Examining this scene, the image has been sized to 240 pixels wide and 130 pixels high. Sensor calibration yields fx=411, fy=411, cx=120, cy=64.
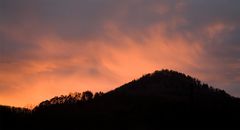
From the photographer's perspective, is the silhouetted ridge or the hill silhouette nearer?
the hill silhouette

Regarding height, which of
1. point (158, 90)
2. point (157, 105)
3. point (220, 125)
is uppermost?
point (158, 90)

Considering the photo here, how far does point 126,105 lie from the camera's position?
11912cm

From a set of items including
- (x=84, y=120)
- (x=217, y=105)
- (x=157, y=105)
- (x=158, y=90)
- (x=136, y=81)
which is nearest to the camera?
(x=84, y=120)

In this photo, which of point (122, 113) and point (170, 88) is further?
point (170, 88)

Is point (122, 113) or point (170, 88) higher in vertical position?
point (170, 88)

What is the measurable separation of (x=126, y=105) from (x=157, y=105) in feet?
30.8

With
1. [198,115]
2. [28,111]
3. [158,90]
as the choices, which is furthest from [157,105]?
[158,90]

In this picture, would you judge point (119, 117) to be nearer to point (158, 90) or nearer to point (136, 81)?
point (158, 90)

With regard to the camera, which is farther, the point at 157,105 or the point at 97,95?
the point at 97,95

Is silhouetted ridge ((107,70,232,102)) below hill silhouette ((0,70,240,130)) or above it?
above

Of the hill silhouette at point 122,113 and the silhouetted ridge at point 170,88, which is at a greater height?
the silhouetted ridge at point 170,88

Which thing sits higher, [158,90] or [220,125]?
[158,90]

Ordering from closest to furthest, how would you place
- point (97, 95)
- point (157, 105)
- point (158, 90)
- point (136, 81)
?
point (157, 105) → point (97, 95) → point (158, 90) → point (136, 81)

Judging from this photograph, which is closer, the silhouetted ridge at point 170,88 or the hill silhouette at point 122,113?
the hill silhouette at point 122,113
